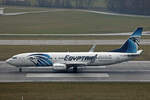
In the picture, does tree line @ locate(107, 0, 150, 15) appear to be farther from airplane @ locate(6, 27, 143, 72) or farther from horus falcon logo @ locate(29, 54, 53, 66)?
horus falcon logo @ locate(29, 54, 53, 66)

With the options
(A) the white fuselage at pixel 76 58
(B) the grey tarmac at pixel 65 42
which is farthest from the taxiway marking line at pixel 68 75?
(B) the grey tarmac at pixel 65 42

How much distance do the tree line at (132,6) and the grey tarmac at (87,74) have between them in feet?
381

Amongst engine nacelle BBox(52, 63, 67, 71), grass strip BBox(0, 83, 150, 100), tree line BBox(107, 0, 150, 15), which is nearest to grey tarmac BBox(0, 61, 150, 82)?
engine nacelle BBox(52, 63, 67, 71)

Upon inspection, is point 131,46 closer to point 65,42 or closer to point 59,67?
point 59,67

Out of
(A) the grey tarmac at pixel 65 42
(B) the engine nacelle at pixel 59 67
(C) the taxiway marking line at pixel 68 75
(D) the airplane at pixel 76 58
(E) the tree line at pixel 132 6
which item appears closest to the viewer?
(C) the taxiway marking line at pixel 68 75

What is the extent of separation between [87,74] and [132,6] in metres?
132

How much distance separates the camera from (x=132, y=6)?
7269 inches

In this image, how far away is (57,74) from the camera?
56.7 m

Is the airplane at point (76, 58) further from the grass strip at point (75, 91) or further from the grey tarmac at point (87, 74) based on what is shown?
the grass strip at point (75, 91)

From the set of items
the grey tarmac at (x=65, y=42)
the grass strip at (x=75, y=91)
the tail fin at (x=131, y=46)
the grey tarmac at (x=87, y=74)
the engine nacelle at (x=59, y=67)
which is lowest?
the grey tarmac at (x=65, y=42)

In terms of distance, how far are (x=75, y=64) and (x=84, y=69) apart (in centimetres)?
413

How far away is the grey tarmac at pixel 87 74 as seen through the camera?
173ft

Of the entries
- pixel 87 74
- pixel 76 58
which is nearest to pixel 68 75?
pixel 87 74

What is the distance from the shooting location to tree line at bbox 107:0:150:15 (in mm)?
177375
